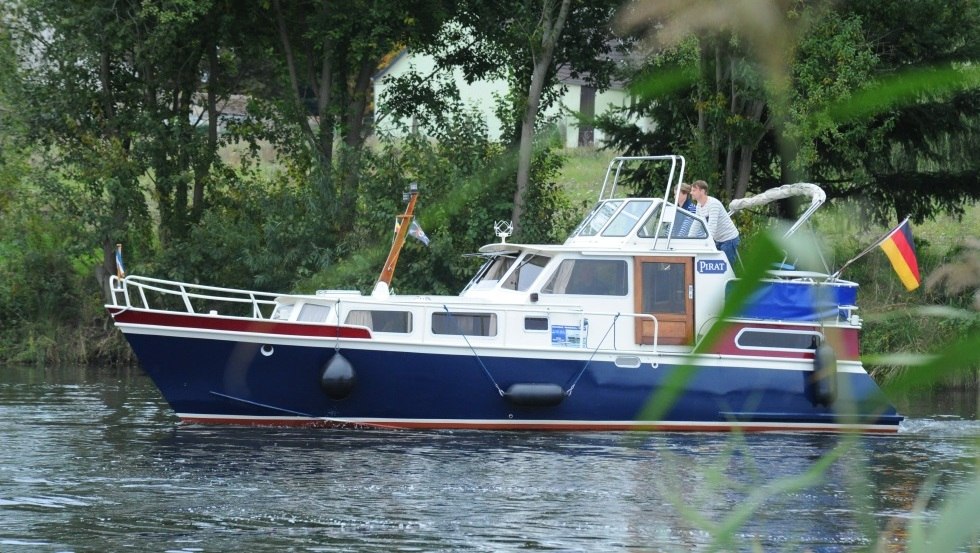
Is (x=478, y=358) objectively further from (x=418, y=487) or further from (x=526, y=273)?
(x=418, y=487)

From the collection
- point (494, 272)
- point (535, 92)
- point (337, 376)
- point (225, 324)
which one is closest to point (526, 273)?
point (494, 272)

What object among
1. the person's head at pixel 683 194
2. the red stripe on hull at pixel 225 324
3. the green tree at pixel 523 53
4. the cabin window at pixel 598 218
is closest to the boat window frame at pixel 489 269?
the cabin window at pixel 598 218

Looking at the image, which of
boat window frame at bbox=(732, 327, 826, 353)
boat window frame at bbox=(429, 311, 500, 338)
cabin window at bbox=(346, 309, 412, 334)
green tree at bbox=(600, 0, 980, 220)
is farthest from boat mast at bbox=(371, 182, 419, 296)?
green tree at bbox=(600, 0, 980, 220)

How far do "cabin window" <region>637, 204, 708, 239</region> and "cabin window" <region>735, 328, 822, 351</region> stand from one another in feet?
4.17

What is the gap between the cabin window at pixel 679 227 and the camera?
16234mm

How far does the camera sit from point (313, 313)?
16172 millimetres

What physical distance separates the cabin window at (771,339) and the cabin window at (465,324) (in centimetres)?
294

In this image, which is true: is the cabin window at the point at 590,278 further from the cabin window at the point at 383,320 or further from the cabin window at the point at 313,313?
the cabin window at the point at 313,313

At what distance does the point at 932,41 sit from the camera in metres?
23.0

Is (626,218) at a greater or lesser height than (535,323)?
greater

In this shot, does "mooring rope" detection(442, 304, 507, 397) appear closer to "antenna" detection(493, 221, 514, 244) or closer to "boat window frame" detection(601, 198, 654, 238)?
"antenna" detection(493, 221, 514, 244)

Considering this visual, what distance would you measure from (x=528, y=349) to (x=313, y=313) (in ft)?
8.49

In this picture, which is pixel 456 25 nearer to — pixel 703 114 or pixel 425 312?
pixel 703 114

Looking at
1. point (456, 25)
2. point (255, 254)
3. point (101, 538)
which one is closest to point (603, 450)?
point (101, 538)
